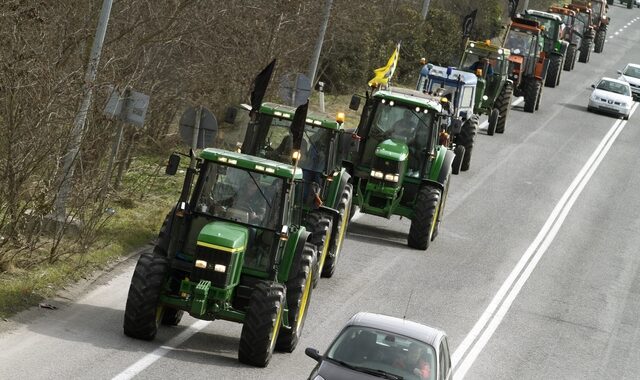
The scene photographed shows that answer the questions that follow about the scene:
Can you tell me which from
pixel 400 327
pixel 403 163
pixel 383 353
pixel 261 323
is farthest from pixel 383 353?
pixel 403 163

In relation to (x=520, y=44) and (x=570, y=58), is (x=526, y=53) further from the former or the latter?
(x=570, y=58)

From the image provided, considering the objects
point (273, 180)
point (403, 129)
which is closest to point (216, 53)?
point (403, 129)

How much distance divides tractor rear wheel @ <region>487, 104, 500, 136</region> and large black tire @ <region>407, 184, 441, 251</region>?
14.0m

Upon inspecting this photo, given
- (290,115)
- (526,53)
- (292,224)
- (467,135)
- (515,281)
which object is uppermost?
(526,53)

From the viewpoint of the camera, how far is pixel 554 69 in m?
52.4

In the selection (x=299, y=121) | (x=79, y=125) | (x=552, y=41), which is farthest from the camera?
(x=552, y=41)

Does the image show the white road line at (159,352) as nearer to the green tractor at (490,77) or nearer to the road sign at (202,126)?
the road sign at (202,126)

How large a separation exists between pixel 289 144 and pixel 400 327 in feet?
24.5

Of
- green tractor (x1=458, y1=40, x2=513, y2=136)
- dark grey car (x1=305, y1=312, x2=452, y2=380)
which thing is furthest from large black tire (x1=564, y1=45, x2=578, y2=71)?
dark grey car (x1=305, y1=312, x2=452, y2=380)

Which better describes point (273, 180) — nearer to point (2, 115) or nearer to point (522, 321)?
point (2, 115)

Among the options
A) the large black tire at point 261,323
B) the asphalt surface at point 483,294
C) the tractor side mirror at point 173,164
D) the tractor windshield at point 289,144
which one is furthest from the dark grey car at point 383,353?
the tractor windshield at point 289,144

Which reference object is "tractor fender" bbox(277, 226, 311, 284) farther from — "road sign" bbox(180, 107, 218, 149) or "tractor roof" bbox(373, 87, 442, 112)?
"tractor roof" bbox(373, 87, 442, 112)

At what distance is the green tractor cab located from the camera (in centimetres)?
1647

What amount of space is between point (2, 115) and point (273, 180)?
4.28 metres
